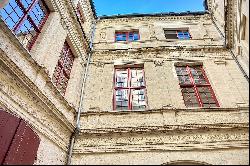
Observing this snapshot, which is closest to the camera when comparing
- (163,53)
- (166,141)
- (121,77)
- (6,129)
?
(6,129)

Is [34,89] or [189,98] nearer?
[34,89]

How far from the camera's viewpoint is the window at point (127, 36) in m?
11.9

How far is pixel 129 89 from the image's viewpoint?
902 centimetres

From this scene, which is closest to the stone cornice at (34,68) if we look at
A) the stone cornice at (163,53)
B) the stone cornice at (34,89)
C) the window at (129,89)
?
the stone cornice at (34,89)

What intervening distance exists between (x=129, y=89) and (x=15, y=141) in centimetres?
491

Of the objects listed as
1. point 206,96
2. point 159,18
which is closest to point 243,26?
point 206,96

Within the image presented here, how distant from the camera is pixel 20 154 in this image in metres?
4.76

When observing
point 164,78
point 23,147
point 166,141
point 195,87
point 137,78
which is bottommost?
point 23,147

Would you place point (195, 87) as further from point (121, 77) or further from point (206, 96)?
point (121, 77)

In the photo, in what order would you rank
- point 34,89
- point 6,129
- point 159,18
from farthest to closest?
point 159,18
point 34,89
point 6,129

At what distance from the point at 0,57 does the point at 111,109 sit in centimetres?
412

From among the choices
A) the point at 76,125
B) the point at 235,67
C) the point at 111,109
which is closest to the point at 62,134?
the point at 76,125

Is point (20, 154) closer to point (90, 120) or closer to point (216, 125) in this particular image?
point (90, 120)

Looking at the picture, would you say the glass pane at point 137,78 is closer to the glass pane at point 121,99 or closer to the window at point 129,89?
the window at point 129,89
